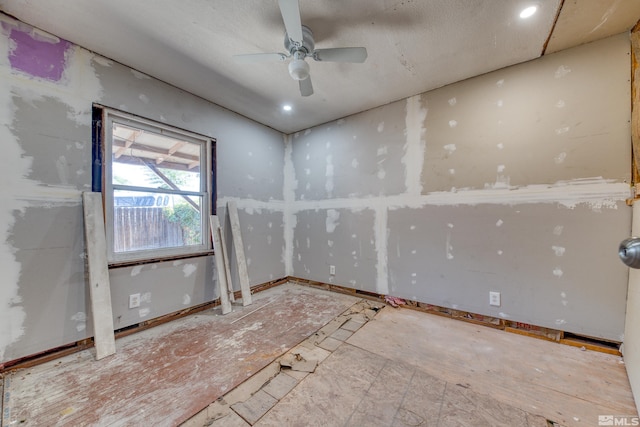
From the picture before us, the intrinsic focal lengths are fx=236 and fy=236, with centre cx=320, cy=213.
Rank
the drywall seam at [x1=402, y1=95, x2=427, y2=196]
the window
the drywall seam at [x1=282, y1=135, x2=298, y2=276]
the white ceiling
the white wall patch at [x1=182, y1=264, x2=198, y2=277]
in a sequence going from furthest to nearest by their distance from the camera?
the drywall seam at [x1=282, y1=135, x2=298, y2=276] → the drywall seam at [x1=402, y1=95, x2=427, y2=196] → the white wall patch at [x1=182, y1=264, x2=198, y2=277] → the window → the white ceiling

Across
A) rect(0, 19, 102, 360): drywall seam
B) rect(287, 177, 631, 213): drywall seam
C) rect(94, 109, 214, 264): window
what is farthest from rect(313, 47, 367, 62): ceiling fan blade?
rect(0, 19, 102, 360): drywall seam

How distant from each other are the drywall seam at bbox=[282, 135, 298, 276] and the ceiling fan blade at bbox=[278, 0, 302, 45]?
2.41 meters

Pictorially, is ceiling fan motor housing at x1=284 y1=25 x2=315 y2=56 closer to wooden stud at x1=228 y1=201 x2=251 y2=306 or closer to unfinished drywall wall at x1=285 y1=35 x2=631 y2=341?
unfinished drywall wall at x1=285 y1=35 x2=631 y2=341

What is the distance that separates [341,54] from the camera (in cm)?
178

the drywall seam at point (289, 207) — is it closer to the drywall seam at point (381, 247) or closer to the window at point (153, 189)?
the window at point (153, 189)

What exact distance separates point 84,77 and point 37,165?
33.9 inches

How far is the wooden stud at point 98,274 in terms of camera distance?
1.95 metres

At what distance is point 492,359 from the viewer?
1873 millimetres

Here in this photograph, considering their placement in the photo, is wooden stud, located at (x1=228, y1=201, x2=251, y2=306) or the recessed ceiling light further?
wooden stud, located at (x1=228, y1=201, x2=251, y2=306)

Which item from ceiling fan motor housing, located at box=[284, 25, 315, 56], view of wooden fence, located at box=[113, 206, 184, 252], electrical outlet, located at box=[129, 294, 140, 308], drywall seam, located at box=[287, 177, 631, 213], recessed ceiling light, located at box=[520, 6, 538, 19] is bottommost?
electrical outlet, located at box=[129, 294, 140, 308]

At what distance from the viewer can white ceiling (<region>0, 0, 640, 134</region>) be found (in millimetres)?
1665

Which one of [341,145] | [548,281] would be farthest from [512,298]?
[341,145]

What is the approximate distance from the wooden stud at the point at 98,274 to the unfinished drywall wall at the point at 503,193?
256cm

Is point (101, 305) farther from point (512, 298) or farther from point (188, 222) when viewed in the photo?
point (512, 298)
